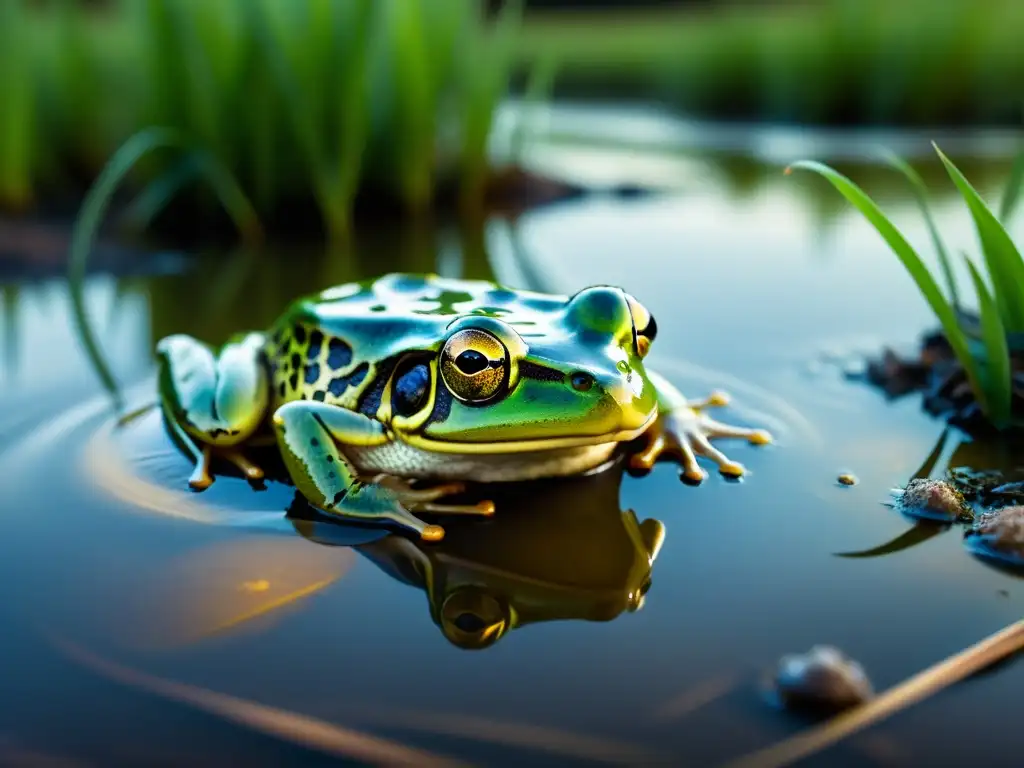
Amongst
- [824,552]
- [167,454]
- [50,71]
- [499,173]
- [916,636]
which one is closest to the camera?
[916,636]

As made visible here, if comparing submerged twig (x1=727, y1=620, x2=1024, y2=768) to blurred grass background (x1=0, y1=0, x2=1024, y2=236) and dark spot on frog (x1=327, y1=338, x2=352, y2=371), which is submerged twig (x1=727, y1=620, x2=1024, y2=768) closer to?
dark spot on frog (x1=327, y1=338, x2=352, y2=371)

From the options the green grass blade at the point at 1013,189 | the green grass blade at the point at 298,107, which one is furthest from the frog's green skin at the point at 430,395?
the green grass blade at the point at 298,107

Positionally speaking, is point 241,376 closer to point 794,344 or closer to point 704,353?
point 704,353

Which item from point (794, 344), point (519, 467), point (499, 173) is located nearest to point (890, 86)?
point (499, 173)

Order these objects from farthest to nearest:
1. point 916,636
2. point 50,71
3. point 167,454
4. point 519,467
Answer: point 50,71 < point 167,454 < point 519,467 < point 916,636

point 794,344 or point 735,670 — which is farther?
point 794,344

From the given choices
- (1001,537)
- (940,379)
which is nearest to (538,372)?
(1001,537)

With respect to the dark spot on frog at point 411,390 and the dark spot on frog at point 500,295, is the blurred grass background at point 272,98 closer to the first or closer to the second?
the dark spot on frog at point 500,295
